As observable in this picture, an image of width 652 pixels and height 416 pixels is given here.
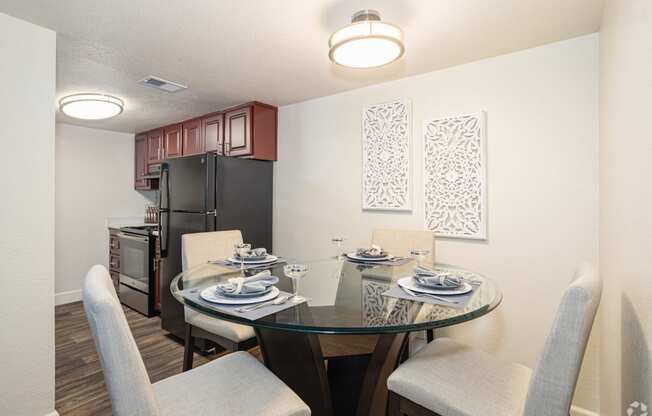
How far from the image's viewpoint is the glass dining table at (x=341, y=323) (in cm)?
111

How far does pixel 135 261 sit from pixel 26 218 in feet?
7.38

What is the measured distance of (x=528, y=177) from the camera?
6.85 ft

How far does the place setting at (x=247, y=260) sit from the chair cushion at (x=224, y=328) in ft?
1.02

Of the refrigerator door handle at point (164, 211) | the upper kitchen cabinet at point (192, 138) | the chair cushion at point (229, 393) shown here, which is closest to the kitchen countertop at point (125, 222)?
the upper kitchen cabinet at point (192, 138)

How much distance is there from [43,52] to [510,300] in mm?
3102

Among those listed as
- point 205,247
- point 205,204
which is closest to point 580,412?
point 205,247

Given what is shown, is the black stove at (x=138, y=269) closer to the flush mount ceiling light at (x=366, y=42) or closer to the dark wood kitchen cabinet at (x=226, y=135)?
the dark wood kitchen cabinet at (x=226, y=135)

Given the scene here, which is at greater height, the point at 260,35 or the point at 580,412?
the point at 260,35

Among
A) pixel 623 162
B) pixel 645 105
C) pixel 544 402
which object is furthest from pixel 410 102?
pixel 544 402

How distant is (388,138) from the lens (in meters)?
2.69

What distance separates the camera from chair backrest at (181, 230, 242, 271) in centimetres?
214

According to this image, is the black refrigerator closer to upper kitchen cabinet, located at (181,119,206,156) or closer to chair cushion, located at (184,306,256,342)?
upper kitchen cabinet, located at (181,119,206,156)

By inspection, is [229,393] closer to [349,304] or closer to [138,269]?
[349,304]

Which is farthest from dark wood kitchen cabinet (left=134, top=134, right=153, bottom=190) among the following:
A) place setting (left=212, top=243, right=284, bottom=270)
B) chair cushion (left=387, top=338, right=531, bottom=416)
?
chair cushion (left=387, top=338, right=531, bottom=416)
